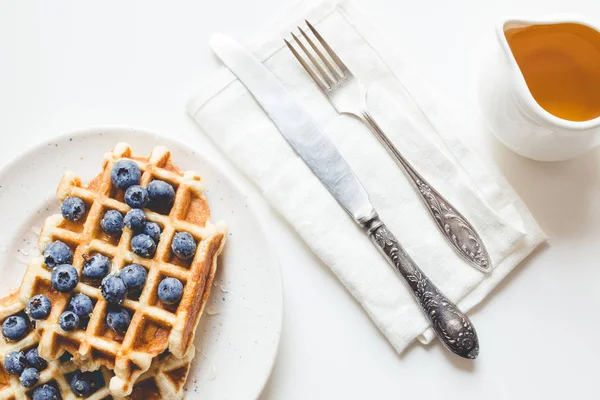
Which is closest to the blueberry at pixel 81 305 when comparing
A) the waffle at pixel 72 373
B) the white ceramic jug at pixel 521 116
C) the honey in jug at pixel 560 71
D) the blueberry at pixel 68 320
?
the blueberry at pixel 68 320

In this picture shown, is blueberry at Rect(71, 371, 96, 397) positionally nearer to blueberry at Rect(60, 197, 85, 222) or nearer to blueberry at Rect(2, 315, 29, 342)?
blueberry at Rect(2, 315, 29, 342)

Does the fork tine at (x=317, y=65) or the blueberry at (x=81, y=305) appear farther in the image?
the fork tine at (x=317, y=65)

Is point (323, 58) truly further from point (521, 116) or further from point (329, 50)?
point (521, 116)

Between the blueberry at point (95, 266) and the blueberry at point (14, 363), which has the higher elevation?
the blueberry at point (95, 266)

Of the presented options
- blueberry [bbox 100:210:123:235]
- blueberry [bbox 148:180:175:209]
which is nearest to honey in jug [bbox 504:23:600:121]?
blueberry [bbox 148:180:175:209]

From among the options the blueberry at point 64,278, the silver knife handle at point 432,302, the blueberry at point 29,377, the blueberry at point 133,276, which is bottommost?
the silver knife handle at point 432,302

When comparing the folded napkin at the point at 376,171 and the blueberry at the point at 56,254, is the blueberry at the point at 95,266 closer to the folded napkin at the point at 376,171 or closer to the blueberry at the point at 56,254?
the blueberry at the point at 56,254

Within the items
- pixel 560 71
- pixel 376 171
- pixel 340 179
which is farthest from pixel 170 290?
pixel 560 71
